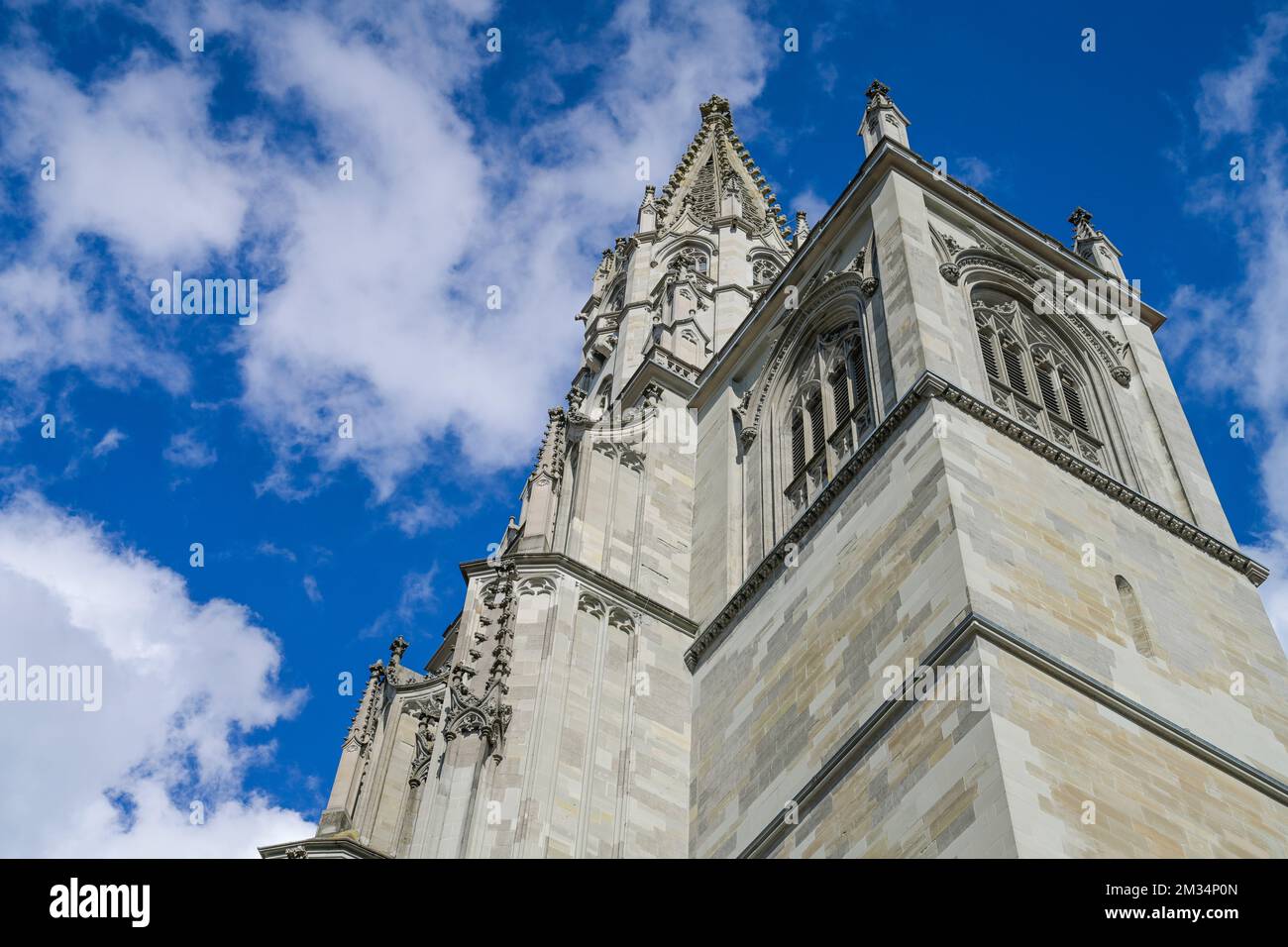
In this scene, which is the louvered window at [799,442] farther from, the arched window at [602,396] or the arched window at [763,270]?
the arched window at [763,270]

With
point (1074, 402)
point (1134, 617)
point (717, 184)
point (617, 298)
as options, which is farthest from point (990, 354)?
point (717, 184)

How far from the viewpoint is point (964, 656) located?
14.9 meters

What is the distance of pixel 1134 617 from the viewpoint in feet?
57.1

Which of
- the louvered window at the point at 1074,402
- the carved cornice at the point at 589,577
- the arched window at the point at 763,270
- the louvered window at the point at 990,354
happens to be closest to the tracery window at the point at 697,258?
the arched window at the point at 763,270

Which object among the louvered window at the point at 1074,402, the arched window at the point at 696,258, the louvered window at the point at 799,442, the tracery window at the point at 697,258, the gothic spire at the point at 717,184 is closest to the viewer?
the louvered window at the point at 1074,402

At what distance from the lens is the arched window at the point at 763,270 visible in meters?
38.0

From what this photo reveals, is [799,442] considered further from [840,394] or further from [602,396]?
[602,396]

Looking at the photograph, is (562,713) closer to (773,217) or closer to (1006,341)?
(1006,341)

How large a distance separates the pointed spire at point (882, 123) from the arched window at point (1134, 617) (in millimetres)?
9722

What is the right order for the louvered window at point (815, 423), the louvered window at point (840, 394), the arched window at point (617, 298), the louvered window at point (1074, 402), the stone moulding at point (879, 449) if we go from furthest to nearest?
1. the arched window at point (617, 298)
2. the louvered window at point (815, 423)
3. the louvered window at point (1074, 402)
4. the louvered window at point (840, 394)
5. the stone moulding at point (879, 449)

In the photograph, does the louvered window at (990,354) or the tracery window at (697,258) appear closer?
the louvered window at (990,354)

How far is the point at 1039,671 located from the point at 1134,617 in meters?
2.98
